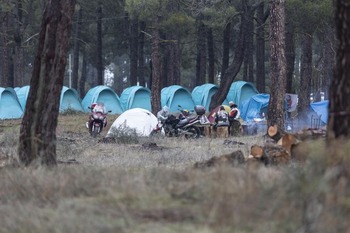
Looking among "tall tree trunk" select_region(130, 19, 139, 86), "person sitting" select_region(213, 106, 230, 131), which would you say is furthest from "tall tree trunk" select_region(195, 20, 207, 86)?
"person sitting" select_region(213, 106, 230, 131)

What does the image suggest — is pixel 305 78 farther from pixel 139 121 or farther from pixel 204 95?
pixel 204 95

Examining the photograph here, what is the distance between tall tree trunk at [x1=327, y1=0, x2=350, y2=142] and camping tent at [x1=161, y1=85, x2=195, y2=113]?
29577mm

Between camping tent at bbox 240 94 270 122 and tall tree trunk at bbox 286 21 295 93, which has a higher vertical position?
tall tree trunk at bbox 286 21 295 93

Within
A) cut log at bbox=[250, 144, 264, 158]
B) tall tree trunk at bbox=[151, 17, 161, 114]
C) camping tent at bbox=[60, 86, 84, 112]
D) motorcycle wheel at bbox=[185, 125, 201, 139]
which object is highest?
tall tree trunk at bbox=[151, 17, 161, 114]

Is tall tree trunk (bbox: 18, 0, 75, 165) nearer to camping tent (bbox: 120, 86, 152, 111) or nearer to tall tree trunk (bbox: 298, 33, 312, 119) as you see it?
tall tree trunk (bbox: 298, 33, 312, 119)

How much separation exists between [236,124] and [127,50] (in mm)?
31441

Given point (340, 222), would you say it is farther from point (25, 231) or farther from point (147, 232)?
point (25, 231)

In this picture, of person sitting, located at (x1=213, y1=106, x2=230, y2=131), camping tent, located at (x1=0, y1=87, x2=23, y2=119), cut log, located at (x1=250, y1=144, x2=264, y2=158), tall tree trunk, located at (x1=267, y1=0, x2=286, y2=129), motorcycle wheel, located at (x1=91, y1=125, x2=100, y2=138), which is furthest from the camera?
camping tent, located at (x1=0, y1=87, x2=23, y2=119)

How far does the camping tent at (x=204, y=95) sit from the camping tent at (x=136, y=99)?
259 centimetres

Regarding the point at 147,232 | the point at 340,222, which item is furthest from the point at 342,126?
the point at 147,232

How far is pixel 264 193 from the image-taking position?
18.1 ft

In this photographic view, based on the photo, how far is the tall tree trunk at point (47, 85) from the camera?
30.4ft

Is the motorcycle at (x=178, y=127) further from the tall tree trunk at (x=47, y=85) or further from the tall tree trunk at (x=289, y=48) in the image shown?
the tall tree trunk at (x=47, y=85)

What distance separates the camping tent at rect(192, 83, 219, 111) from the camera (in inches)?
1433
